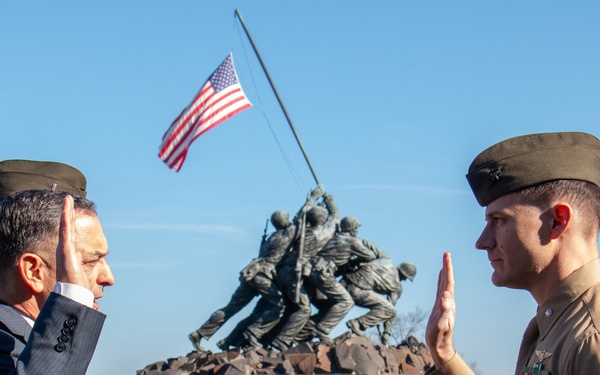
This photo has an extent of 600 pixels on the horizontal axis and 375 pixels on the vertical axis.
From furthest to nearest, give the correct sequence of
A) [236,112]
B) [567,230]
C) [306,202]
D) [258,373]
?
[306,202] < [236,112] < [258,373] < [567,230]

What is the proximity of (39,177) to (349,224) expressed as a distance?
13.3 m

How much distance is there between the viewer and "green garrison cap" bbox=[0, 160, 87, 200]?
376cm

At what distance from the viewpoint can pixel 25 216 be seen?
2.96 metres

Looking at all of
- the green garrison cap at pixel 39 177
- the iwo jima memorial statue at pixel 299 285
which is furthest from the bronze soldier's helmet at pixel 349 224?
the green garrison cap at pixel 39 177

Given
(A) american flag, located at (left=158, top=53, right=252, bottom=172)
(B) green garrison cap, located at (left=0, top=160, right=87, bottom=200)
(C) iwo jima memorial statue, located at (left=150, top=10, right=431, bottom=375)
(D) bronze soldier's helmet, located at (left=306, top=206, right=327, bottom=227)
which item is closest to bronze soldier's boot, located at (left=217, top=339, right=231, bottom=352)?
(C) iwo jima memorial statue, located at (left=150, top=10, right=431, bottom=375)

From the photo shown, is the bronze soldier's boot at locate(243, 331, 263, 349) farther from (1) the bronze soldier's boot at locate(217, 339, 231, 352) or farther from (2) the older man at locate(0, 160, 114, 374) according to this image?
(2) the older man at locate(0, 160, 114, 374)

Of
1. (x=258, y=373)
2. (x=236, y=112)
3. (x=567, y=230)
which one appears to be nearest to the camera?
(x=567, y=230)

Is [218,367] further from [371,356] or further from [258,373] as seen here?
[371,356]

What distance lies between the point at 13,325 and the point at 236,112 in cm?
1330

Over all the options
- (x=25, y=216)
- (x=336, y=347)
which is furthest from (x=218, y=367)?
(x=25, y=216)

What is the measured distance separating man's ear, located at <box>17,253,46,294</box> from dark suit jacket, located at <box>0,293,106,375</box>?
37cm

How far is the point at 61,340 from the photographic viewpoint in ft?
8.52

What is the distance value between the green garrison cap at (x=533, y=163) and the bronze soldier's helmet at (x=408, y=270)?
14.6 metres

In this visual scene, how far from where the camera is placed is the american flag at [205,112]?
15.7 m
